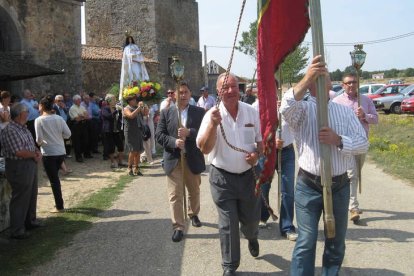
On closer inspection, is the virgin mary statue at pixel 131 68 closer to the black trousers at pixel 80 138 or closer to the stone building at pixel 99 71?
the black trousers at pixel 80 138

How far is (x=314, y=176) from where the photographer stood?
378cm

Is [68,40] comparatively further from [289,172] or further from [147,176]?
[289,172]

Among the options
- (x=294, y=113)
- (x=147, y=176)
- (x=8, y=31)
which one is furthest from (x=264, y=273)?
(x=8, y=31)

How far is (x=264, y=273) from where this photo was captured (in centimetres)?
478

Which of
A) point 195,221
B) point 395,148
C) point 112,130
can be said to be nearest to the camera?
point 195,221

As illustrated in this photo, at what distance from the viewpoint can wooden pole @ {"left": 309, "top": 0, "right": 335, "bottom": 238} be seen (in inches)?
135

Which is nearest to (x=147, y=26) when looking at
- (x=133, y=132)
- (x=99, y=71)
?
(x=99, y=71)

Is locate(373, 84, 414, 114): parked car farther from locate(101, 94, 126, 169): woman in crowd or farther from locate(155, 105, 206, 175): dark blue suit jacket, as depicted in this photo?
locate(155, 105, 206, 175): dark blue suit jacket

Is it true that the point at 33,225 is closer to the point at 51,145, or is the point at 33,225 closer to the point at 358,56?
the point at 51,145

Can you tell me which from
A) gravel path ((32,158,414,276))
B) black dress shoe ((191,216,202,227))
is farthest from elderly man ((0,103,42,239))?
black dress shoe ((191,216,202,227))

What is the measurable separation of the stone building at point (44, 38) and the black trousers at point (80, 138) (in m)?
3.05

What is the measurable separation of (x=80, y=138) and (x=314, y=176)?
10928mm

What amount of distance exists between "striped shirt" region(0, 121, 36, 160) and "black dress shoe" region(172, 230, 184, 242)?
2.44 meters

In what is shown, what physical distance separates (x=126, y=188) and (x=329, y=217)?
21.7 feet
